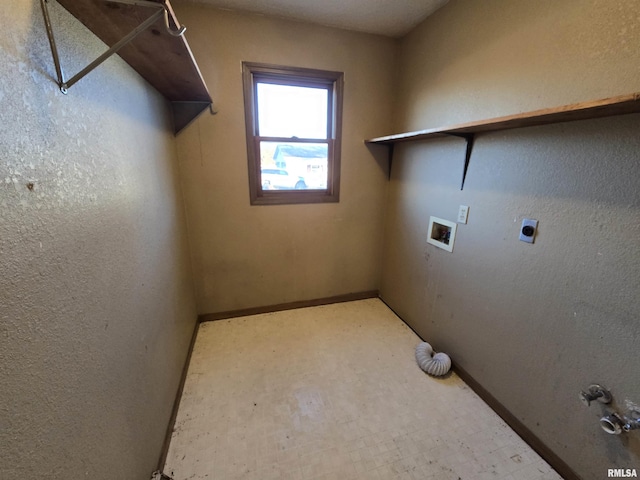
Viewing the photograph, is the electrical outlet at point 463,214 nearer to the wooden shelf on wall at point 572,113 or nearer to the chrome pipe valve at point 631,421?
the wooden shelf on wall at point 572,113

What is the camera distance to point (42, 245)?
65cm

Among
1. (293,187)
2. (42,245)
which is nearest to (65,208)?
(42,245)

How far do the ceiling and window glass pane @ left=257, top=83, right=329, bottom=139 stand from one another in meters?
0.48

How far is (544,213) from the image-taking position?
1298 mm

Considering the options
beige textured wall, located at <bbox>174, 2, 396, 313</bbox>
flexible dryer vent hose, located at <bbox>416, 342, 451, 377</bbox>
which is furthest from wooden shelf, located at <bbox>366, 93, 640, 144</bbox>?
flexible dryer vent hose, located at <bbox>416, 342, 451, 377</bbox>

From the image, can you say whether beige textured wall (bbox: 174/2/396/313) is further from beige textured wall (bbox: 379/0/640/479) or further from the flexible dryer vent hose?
the flexible dryer vent hose

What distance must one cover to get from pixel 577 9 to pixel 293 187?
1948 mm

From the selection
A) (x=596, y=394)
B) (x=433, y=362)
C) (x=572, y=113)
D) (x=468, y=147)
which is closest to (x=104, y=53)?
(x=572, y=113)

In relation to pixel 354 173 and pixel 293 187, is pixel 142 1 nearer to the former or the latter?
pixel 293 187

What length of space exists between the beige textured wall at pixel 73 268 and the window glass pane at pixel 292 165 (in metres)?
1.06

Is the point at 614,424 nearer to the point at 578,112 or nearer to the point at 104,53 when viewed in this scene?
the point at 578,112

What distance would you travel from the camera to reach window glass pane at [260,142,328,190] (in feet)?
7.63

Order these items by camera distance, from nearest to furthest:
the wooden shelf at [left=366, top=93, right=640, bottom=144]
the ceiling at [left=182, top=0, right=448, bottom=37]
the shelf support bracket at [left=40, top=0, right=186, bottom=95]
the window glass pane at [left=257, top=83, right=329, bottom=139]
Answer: the shelf support bracket at [left=40, top=0, right=186, bottom=95] < the wooden shelf at [left=366, top=93, right=640, bottom=144] < the ceiling at [left=182, top=0, right=448, bottom=37] < the window glass pane at [left=257, top=83, right=329, bottom=139]

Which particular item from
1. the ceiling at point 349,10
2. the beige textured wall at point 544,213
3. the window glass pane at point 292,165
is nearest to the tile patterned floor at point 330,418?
the beige textured wall at point 544,213
